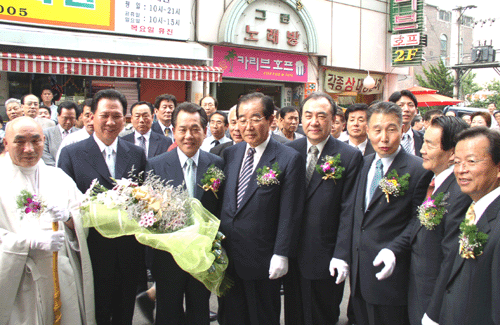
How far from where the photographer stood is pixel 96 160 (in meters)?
3.07

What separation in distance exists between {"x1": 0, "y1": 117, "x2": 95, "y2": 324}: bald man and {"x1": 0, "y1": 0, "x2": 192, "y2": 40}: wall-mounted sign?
6.65m

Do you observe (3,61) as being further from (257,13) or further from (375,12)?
(375,12)

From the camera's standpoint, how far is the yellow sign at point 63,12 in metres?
7.92

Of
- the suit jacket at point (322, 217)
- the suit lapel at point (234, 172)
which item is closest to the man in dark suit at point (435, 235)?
the suit jacket at point (322, 217)

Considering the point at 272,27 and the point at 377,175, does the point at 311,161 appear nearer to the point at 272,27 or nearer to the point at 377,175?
the point at 377,175

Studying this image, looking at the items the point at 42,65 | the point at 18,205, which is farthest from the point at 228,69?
the point at 18,205

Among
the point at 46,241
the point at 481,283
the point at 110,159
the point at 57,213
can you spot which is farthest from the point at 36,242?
the point at 481,283

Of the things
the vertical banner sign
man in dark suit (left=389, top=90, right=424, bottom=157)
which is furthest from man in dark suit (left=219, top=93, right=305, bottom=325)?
the vertical banner sign

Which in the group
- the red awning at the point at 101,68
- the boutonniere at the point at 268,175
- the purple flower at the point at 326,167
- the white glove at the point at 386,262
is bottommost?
the white glove at the point at 386,262

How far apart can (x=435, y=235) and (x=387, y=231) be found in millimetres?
324

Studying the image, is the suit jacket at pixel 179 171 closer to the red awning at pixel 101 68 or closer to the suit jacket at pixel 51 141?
the suit jacket at pixel 51 141

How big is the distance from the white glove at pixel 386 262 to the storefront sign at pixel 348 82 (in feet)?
36.9

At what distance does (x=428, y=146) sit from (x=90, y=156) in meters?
2.40

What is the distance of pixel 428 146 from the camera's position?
2611mm
